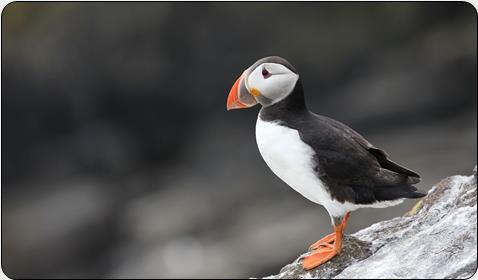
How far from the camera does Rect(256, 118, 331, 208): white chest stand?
13.9ft

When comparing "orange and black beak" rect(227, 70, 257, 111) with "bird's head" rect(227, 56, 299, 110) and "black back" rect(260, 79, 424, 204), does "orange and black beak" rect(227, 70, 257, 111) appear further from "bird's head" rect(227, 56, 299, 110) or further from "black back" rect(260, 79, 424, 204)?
"black back" rect(260, 79, 424, 204)

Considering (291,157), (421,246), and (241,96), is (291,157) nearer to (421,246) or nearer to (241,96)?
→ (241,96)

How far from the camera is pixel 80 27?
531 inches

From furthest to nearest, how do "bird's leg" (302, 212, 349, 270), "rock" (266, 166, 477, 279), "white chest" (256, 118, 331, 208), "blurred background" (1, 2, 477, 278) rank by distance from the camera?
"blurred background" (1, 2, 477, 278), "bird's leg" (302, 212, 349, 270), "white chest" (256, 118, 331, 208), "rock" (266, 166, 477, 279)

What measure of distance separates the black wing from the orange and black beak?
33cm

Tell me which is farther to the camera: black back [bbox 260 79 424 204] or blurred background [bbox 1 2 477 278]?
blurred background [bbox 1 2 477 278]

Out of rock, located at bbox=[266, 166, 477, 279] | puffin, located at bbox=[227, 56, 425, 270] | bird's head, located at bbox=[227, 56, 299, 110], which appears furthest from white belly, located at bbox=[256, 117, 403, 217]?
rock, located at bbox=[266, 166, 477, 279]

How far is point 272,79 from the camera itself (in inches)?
169

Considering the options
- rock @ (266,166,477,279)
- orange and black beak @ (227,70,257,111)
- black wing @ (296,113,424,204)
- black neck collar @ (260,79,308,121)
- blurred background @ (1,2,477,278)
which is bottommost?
rock @ (266,166,477,279)

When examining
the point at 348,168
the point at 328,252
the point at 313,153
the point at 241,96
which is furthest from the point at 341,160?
the point at 241,96

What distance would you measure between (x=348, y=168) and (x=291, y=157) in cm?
33

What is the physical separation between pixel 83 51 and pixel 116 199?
9.55 ft

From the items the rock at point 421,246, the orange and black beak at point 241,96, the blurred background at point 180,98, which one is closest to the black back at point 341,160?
the orange and black beak at point 241,96

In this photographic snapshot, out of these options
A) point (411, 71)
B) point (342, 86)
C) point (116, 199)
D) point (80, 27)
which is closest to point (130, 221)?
point (116, 199)
